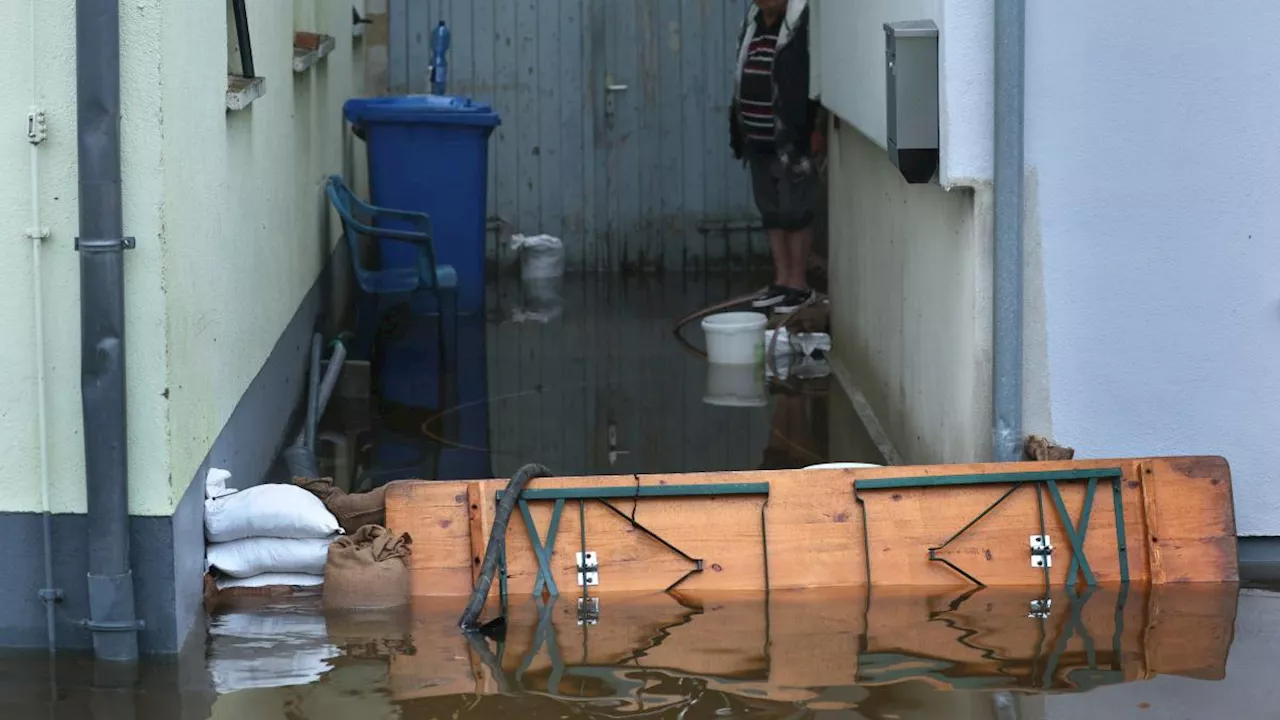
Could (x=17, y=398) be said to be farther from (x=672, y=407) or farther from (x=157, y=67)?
(x=672, y=407)

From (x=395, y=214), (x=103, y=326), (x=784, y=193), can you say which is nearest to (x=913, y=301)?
(x=103, y=326)

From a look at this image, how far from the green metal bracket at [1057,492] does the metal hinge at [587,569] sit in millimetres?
863

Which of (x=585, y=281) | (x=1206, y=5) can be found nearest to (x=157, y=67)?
(x=1206, y=5)

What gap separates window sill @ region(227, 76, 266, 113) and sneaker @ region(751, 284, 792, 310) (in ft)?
15.0

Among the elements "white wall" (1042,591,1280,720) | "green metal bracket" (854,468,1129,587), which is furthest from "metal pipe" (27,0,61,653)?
"white wall" (1042,591,1280,720)

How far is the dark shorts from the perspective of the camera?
10727mm

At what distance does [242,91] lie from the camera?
603 cm

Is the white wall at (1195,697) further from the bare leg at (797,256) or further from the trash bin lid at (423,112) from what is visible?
the trash bin lid at (423,112)

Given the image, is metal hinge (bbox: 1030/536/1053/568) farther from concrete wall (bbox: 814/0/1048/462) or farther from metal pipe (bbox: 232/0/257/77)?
metal pipe (bbox: 232/0/257/77)

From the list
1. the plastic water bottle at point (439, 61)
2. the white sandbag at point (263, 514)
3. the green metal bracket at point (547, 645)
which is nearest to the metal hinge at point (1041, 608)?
the green metal bracket at point (547, 645)

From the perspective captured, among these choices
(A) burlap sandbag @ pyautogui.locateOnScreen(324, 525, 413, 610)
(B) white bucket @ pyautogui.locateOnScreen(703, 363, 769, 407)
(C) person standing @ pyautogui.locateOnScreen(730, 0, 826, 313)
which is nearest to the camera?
(A) burlap sandbag @ pyautogui.locateOnScreen(324, 525, 413, 610)

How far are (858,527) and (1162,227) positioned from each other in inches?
54.7

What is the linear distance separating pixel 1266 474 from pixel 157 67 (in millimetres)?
3710

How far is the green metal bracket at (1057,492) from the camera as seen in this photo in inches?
211
